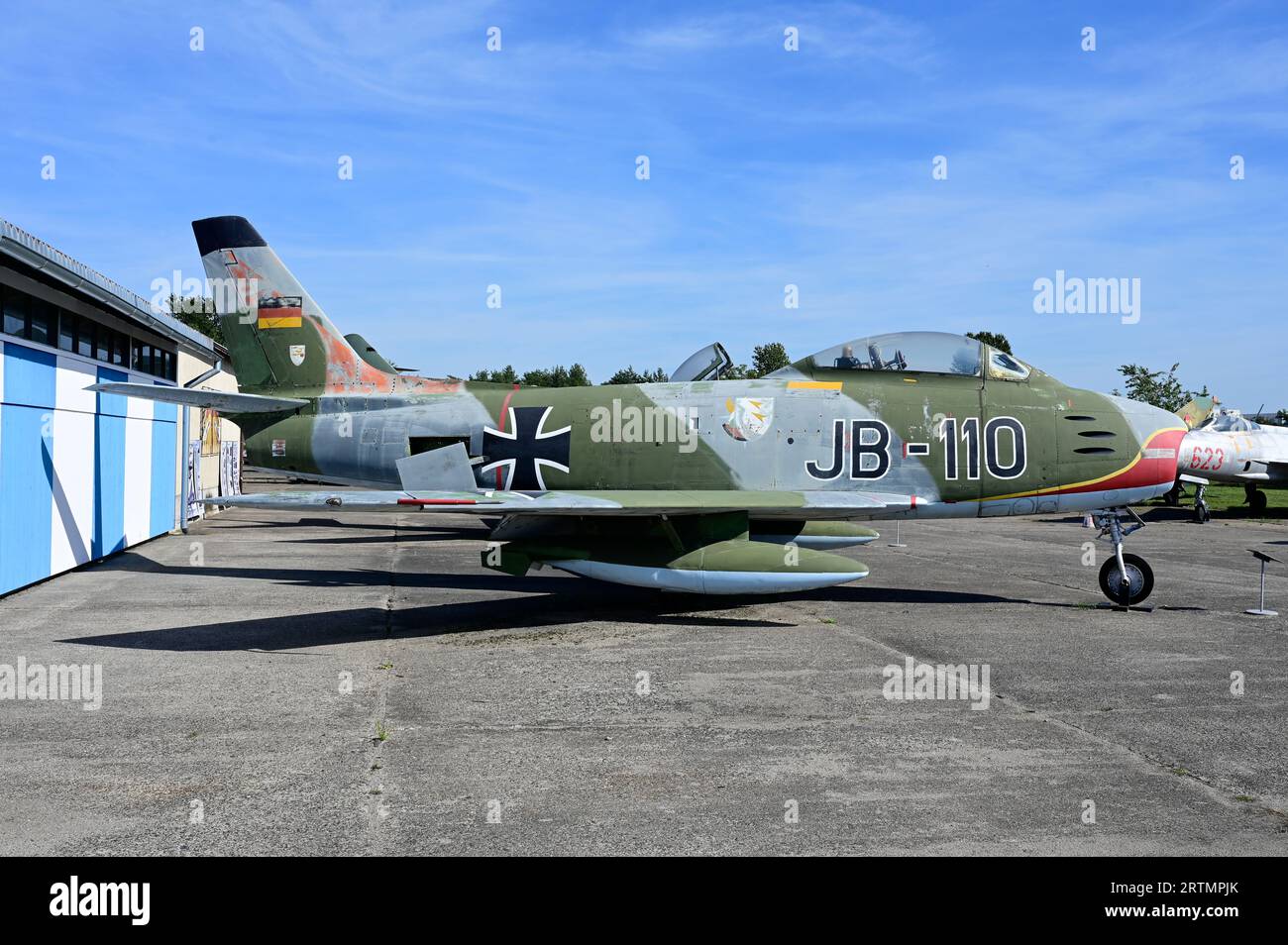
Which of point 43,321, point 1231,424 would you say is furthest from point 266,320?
point 1231,424

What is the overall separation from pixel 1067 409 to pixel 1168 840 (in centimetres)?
799

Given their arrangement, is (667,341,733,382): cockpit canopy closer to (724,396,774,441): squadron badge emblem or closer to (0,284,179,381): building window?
(724,396,774,441): squadron badge emblem

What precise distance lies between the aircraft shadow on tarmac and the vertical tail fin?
3169 millimetres

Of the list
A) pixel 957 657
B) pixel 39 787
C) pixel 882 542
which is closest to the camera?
pixel 39 787

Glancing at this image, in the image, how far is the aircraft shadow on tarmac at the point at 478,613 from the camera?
→ 10.1 metres

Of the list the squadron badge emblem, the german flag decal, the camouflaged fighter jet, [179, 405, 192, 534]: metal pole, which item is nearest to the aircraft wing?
the camouflaged fighter jet

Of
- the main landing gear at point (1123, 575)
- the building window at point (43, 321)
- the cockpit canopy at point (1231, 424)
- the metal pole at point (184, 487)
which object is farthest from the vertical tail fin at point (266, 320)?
the cockpit canopy at point (1231, 424)

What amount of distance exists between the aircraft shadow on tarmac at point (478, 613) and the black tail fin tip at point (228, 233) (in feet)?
17.0

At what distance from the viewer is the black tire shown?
1191 cm

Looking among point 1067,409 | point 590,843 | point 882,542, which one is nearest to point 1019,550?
point 882,542

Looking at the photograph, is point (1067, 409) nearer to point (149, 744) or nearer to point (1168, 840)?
point (1168, 840)

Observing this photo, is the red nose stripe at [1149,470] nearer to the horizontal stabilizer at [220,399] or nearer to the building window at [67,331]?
the horizontal stabilizer at [220,399]

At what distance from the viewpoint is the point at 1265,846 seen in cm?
474

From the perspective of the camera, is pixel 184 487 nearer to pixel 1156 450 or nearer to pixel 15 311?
pixel 15 311
